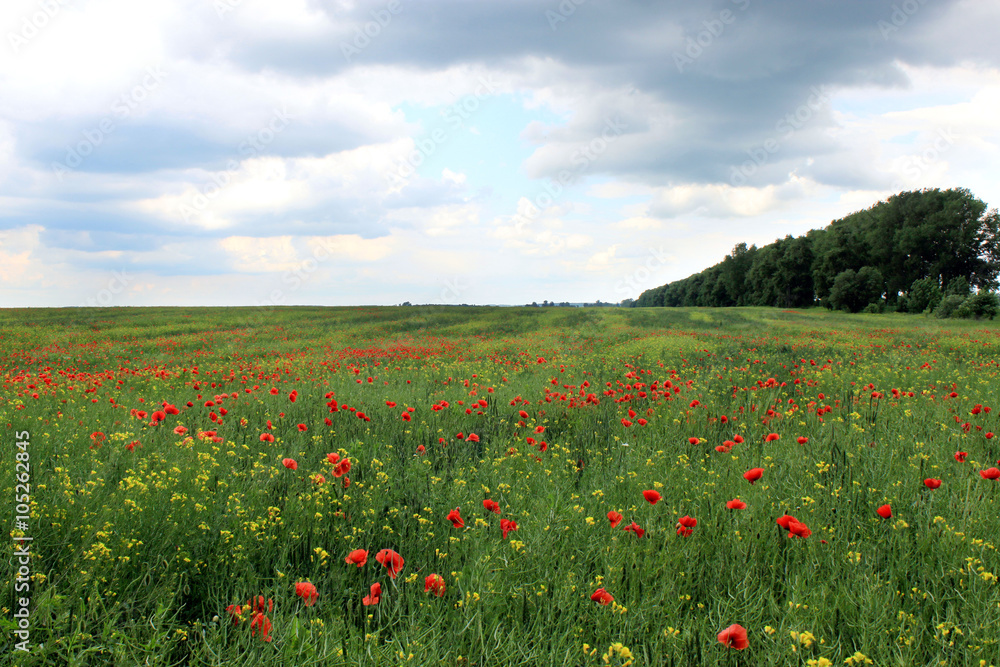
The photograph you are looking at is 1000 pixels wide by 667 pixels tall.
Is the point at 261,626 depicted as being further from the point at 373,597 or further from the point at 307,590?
the point at 373,597

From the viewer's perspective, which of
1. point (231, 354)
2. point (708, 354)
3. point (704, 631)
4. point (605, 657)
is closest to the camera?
point (605, 657)

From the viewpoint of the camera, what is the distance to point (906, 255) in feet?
161

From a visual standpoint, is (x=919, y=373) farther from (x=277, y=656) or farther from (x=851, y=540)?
(x=277, y=656)

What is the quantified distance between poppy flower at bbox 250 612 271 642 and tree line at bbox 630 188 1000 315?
1749 inches

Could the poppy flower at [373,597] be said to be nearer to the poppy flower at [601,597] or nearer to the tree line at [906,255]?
the poppy flower at [601,597]

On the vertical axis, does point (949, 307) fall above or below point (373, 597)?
above

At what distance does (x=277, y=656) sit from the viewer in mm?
1868

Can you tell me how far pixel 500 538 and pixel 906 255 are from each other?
205ft

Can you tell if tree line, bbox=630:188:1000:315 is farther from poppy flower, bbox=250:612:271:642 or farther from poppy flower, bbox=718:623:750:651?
poppy flower, bbox=250:612:271:642

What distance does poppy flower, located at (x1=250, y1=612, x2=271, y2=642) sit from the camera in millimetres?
1876

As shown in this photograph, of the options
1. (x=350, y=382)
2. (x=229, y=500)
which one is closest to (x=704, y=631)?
(x=229, y=500)

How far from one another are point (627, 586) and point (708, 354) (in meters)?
9.48

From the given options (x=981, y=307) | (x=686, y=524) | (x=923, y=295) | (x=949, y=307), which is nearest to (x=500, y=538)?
(x=686, y=524)

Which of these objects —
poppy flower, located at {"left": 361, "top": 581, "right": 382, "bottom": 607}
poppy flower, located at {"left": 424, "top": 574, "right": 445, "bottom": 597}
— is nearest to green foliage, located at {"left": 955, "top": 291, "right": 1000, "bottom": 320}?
poppy flower, located at {"left": 424, "top": 574, "right": 445, "bottom": 597}
